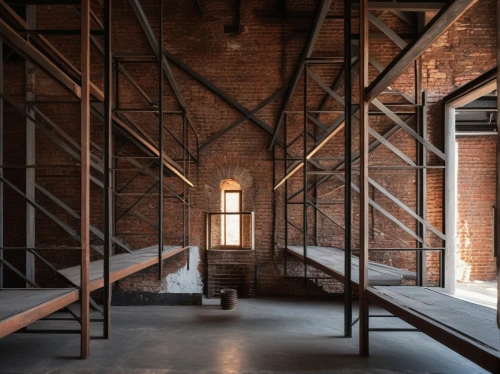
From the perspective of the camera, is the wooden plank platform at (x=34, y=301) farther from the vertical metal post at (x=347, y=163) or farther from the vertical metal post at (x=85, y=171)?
the vertical metal post at (x=347, y=163)

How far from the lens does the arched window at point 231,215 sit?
1027 cm

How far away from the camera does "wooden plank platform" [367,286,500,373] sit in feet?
8.09

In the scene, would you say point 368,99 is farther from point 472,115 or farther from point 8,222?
point 8,222

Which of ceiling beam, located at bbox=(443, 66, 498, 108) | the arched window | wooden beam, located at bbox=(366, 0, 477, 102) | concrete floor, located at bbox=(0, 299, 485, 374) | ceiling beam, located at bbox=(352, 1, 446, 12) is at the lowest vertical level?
concrete floor, located at bbox=(0, 299, 485, 374)

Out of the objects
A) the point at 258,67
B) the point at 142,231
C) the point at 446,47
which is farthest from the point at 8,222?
the point at 446,47

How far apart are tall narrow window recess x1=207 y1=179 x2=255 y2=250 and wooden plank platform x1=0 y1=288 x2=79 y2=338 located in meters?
5.88

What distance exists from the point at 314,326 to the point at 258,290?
10.8 feet

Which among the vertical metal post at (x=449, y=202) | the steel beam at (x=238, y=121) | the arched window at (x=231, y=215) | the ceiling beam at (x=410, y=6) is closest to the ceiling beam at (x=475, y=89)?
the vertical metal post at (x=449, y=202)

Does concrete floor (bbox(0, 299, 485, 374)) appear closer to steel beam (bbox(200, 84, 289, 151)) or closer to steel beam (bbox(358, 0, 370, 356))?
steel beam (bbox(358, 0, 370, 356))

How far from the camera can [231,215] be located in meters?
10.3

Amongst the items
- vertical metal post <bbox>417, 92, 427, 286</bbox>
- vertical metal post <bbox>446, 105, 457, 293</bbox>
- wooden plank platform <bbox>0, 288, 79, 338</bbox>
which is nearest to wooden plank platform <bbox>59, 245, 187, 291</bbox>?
wooden plank platform <bbox>0, 288, 79, 338</bbox>

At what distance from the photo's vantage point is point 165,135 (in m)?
9.96

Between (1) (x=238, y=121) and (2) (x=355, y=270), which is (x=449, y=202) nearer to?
(2) (x=355, y=270)

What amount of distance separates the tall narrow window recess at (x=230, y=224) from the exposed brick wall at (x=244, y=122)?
0.20 m
